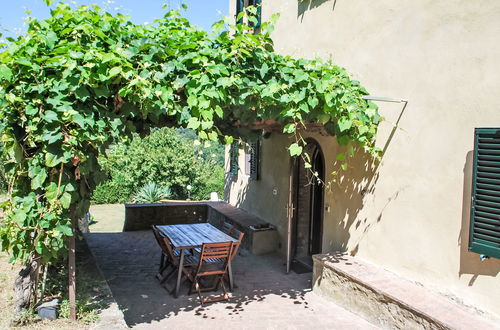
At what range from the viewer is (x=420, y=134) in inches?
185

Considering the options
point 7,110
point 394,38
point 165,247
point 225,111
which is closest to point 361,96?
point 394,38

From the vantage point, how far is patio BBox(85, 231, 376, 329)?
4844 mm

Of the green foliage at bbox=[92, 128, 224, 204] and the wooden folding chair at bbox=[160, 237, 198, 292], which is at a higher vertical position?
the green foliage at bbox=[92, 128, 224, 204]

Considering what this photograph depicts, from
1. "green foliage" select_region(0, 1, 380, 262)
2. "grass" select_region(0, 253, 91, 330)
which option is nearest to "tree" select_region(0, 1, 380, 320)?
"green foliage" select_region(0, 1, 380, 262)

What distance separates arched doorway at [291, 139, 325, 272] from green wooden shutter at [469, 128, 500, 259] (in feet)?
12.2

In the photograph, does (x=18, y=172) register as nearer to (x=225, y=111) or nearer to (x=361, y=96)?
(x=225, y=111)

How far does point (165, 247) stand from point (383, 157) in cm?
343

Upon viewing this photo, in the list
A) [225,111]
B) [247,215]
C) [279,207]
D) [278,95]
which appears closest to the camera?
[278,95]

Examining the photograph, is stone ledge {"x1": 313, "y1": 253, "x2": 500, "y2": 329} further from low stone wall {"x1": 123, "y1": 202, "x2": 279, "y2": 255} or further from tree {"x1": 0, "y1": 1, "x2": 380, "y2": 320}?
low stone wall {"x1": 123, "y1": 202, "x2": 279, "y2": 255}

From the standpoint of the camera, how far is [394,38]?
5.08 metres

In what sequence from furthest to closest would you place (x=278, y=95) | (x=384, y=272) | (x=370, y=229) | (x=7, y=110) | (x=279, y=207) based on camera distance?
(x=279, y=207), (x=370, y=229), (x=384, y=272), (x=278, y=95), (x=7, y=110)

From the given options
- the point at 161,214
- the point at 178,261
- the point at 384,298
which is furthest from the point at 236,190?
the point at 384,298

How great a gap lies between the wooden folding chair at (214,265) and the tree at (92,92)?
6.25 feet

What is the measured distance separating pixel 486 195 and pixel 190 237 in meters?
4.11
